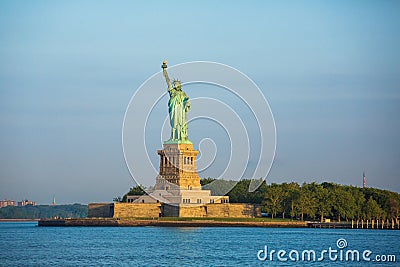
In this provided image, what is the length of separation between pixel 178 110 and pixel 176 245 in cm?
4037

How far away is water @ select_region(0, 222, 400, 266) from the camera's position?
66.8m

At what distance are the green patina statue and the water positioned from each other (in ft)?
48.1

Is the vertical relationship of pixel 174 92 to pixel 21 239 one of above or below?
above

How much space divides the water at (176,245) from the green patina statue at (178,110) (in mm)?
14672

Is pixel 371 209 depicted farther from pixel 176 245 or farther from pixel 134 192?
pixel 176 245

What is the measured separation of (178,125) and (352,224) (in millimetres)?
24103

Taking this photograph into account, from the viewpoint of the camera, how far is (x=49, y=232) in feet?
343

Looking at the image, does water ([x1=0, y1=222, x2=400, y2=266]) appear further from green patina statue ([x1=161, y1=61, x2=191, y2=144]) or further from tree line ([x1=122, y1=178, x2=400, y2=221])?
green patina statue ([x1=161, y1=61, x2=191, y2=144])

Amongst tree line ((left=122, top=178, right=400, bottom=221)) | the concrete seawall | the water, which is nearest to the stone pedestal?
the concrete seawall

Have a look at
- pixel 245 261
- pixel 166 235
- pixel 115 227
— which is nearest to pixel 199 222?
pixel 115 227

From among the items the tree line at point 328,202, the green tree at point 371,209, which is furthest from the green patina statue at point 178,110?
the green tree at point 371,209

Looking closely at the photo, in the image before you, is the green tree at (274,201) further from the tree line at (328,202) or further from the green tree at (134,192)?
the green tree at (134,192)

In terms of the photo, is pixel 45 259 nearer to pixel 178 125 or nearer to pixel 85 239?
pixel 85 239

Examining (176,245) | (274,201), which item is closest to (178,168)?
(274,201)
